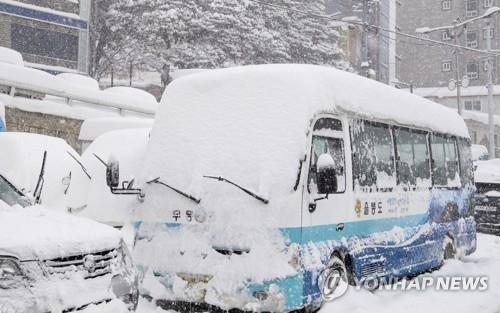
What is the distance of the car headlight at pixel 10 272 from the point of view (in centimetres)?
414

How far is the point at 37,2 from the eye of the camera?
29375 millimetres

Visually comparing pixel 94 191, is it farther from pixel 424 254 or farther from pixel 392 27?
pixel 392 27

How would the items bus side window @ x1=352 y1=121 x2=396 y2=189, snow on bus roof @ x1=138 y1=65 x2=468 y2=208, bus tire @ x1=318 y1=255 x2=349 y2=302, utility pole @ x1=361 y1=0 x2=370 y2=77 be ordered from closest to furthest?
snow on bus roof @ x1=138 y1=65 x2=468 y2=208 < bus tire @ x1=318 y1=255 x2=349 y2=302 < bus side window @ x1=352 y1=121 x2=396 y2=189 < utility pole @ x1=361 y1=0 x2=370 y2=77

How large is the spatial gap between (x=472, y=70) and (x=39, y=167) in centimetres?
6549

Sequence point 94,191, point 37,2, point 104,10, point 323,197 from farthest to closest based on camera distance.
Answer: point 104,10, point 37,2, point 94,191, point 323,197

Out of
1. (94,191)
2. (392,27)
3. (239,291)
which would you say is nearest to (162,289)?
(239,291)

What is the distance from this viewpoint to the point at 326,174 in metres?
6.02

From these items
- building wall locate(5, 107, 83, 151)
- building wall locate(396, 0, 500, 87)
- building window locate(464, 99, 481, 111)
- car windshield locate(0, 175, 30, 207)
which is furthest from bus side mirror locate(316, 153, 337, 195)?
building wall locate(396, 0, 500, 87)

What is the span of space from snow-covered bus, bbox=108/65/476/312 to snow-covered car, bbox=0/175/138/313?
111cm

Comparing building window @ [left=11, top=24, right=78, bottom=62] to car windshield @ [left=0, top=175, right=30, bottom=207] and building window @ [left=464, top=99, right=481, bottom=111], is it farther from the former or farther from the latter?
building window @ [left=464, top=99, right=481, bottom=111]

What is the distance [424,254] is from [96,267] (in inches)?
229

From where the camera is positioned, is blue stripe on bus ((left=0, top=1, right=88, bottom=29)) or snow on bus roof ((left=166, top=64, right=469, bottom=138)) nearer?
snow on bus roof ((left=166, top=64, right=469, bottom=138))

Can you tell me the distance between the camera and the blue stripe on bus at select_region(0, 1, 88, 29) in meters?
28.3

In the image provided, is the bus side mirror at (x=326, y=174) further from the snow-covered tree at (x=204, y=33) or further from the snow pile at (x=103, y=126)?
the snow-covered tree at (x=204, y=33)
